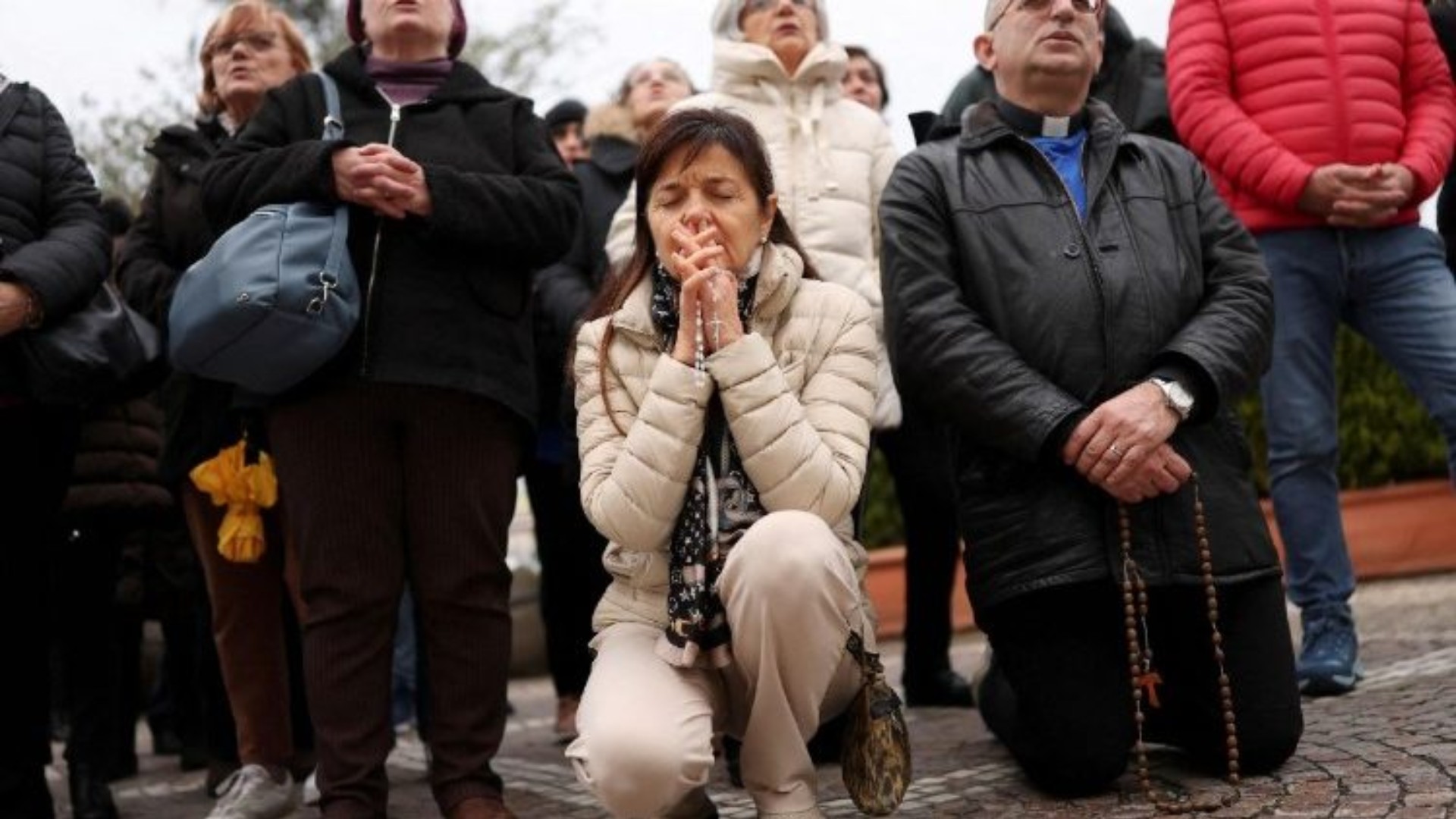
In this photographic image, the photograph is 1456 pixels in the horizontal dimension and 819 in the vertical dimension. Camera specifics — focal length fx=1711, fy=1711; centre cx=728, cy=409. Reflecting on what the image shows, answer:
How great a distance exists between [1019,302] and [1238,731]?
1.06m

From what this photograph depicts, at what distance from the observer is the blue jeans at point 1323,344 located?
15.5 feet

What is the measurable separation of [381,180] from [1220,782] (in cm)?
231

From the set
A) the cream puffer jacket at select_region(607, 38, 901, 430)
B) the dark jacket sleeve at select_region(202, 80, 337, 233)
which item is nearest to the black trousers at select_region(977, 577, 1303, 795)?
the cream puffer jacket at select_region(607, 38, 901, 430)

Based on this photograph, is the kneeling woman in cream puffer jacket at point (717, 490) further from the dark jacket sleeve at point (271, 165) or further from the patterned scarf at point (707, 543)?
the dark jacket sleeve at point (271, 165)

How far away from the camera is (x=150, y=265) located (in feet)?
16.0

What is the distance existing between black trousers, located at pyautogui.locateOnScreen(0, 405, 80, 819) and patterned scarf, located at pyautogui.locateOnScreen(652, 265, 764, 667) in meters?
1.78

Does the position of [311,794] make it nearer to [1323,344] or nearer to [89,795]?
[89,795]

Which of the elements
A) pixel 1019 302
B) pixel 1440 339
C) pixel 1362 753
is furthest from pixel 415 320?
pixel 1440 339

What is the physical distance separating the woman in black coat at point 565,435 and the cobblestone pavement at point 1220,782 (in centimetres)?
37

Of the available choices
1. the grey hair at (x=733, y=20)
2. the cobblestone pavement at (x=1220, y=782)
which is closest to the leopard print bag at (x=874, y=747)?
the cobblestone pavement at (x=1220, y=782)

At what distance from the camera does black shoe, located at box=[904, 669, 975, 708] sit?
5.51 metres

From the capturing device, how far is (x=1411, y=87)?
4.99m

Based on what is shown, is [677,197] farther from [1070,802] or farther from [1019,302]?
[1070,802]

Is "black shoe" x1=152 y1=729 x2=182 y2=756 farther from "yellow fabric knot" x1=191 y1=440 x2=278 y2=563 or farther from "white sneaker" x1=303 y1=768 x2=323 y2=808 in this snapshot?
"yellow fabric knot" x1=191 y1=440 x2=278 y2=563
